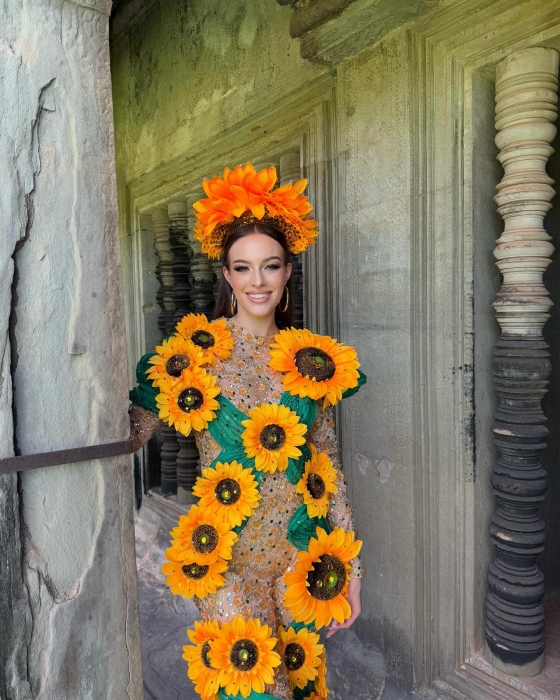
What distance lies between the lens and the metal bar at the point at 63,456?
89 cm

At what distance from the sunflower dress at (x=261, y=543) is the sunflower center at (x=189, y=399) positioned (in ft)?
0.22

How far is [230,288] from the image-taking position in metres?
1.68

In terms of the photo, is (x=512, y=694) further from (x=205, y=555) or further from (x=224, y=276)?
(x=224, y=276)

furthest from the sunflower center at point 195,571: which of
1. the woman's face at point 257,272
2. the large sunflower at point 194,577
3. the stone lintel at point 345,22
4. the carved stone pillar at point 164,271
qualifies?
the carved stone pillar at point 164,271

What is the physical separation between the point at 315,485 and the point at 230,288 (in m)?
0.66

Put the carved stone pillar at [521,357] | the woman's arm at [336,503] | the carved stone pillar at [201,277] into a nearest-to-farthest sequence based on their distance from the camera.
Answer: the woman's arm at [336,503], the carved stone pillar at [521,357], the carved stone pillar at [201,277]

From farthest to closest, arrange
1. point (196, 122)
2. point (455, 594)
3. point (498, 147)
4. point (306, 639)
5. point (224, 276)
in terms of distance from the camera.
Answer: point (196, 122)
point (455, 594)
point (498, 147)
point (224, 276)
point (306, 639)

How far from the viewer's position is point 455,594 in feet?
6.62

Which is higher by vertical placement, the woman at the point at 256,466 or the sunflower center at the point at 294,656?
the woman at the point at 256,466

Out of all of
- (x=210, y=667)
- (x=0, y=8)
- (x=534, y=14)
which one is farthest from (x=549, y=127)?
(x=210, y=667)

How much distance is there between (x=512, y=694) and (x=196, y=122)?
329 centimetres

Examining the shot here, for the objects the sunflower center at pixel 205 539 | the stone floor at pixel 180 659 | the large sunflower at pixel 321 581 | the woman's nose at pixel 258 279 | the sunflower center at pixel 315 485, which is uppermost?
the woman's nose at pixel 258 279

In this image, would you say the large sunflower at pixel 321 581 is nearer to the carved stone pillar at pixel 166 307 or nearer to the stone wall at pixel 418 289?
the stone wall at pixel 418 289

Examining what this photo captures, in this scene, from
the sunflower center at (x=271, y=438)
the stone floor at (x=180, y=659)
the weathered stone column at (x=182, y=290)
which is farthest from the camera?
the weathered stone column at (x=182, y=290)
